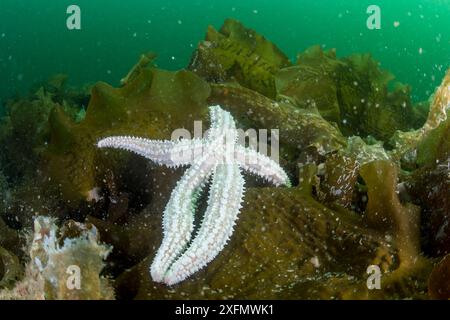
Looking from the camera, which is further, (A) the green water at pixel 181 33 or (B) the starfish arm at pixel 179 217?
(A) the green water at pixel 181 33

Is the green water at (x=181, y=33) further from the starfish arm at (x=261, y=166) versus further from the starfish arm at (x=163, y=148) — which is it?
the starfish arm at (x=261, y=166)

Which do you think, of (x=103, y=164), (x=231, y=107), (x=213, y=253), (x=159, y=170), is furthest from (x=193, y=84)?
(x=213, y=253)

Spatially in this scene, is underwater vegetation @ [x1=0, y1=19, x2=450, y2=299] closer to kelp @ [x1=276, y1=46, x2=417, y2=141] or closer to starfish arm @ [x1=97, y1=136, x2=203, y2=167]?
kelp @ [x1=276, y1=46, x2=417, y2=141]

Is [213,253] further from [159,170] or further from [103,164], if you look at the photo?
[103,164]

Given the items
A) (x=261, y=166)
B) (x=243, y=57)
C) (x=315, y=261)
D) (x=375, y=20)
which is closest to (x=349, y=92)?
(x=375, y=20)

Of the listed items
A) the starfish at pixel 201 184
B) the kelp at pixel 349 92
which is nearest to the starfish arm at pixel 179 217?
A: the starfish at pixel 201 184
